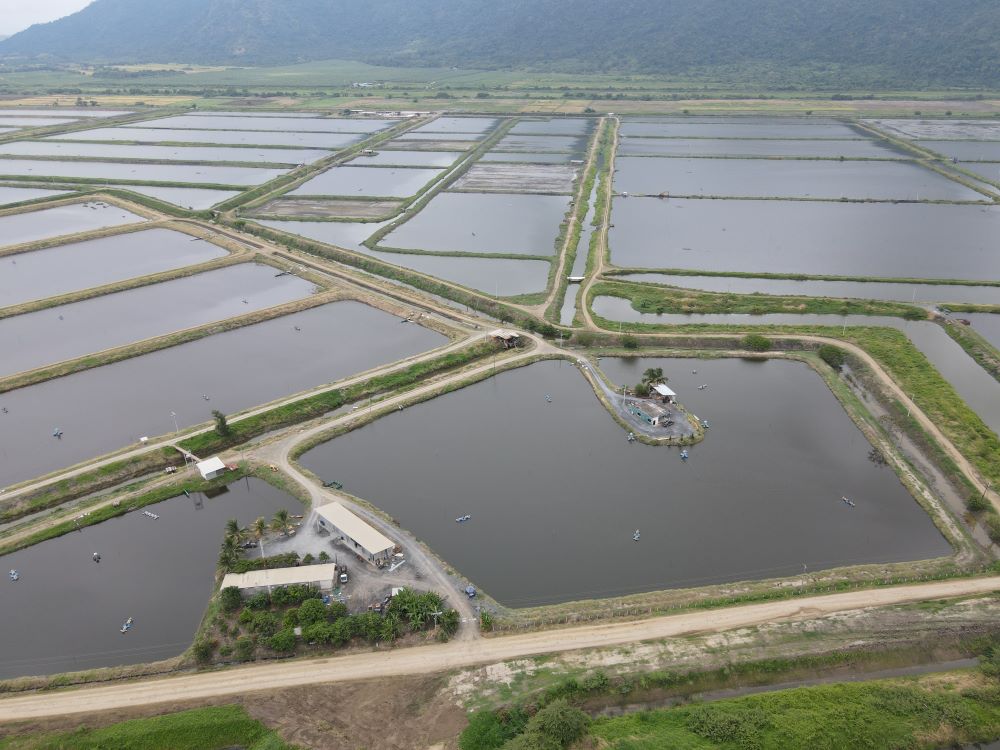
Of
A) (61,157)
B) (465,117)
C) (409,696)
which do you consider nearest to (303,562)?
(409,696)

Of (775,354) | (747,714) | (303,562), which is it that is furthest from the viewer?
(775,354)

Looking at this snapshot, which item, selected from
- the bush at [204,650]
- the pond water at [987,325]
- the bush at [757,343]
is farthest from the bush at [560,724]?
the pond water at [987,325]

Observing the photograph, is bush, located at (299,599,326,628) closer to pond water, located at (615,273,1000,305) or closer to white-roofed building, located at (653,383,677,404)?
white-roofed building, located at (653,383,677,404)

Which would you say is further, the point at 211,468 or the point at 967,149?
the point at 967,149

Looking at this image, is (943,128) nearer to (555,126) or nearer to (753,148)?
(753,148)

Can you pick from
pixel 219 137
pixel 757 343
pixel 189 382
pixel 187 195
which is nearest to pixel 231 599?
pixel 189 382

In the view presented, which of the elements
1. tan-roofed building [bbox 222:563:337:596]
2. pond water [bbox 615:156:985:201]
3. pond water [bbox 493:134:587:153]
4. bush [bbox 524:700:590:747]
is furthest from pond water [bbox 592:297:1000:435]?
pond water [bbox 493:134:587:153]

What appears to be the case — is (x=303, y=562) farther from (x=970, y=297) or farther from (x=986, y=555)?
(x=970, y=297)
